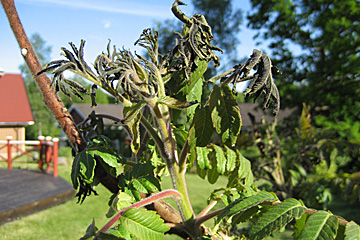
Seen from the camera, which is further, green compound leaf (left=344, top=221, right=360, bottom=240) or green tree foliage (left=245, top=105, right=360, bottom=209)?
green tree foliage (left=245, top=105, right=360, bottom=209)

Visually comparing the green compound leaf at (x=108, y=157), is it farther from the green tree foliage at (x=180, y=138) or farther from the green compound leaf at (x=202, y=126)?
the green compound leaf at (x=202, y=126)

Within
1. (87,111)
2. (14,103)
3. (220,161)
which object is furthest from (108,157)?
(87,111)

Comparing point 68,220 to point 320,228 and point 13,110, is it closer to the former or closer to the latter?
Result: point 320,228

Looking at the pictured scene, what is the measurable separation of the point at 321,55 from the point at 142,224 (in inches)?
350

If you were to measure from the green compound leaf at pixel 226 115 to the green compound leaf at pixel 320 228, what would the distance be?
0.90 feet

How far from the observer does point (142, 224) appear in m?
0.84

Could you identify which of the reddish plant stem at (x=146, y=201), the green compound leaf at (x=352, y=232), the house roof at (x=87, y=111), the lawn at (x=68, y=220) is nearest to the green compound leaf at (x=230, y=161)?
the reddish plant stem at (x=146, y=201)

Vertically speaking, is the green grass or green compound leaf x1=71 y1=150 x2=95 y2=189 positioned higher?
green compound leaf x1=71 y1=150 x2=95 y2=189

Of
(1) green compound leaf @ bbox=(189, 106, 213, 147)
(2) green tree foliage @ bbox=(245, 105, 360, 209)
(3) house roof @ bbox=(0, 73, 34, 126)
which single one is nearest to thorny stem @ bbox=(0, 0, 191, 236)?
(1) green compound leaf @ bbox=(189, 106, 213, 147)

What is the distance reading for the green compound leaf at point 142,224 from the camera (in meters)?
0.83

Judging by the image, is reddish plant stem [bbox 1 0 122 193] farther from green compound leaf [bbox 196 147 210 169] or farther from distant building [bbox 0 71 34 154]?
distant building [bbox 0 71 34 154]

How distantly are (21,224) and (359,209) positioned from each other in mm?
6220

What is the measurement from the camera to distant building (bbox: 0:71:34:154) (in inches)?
641

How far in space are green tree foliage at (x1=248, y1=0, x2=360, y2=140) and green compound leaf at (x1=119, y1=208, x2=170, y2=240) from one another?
22.6 ft
